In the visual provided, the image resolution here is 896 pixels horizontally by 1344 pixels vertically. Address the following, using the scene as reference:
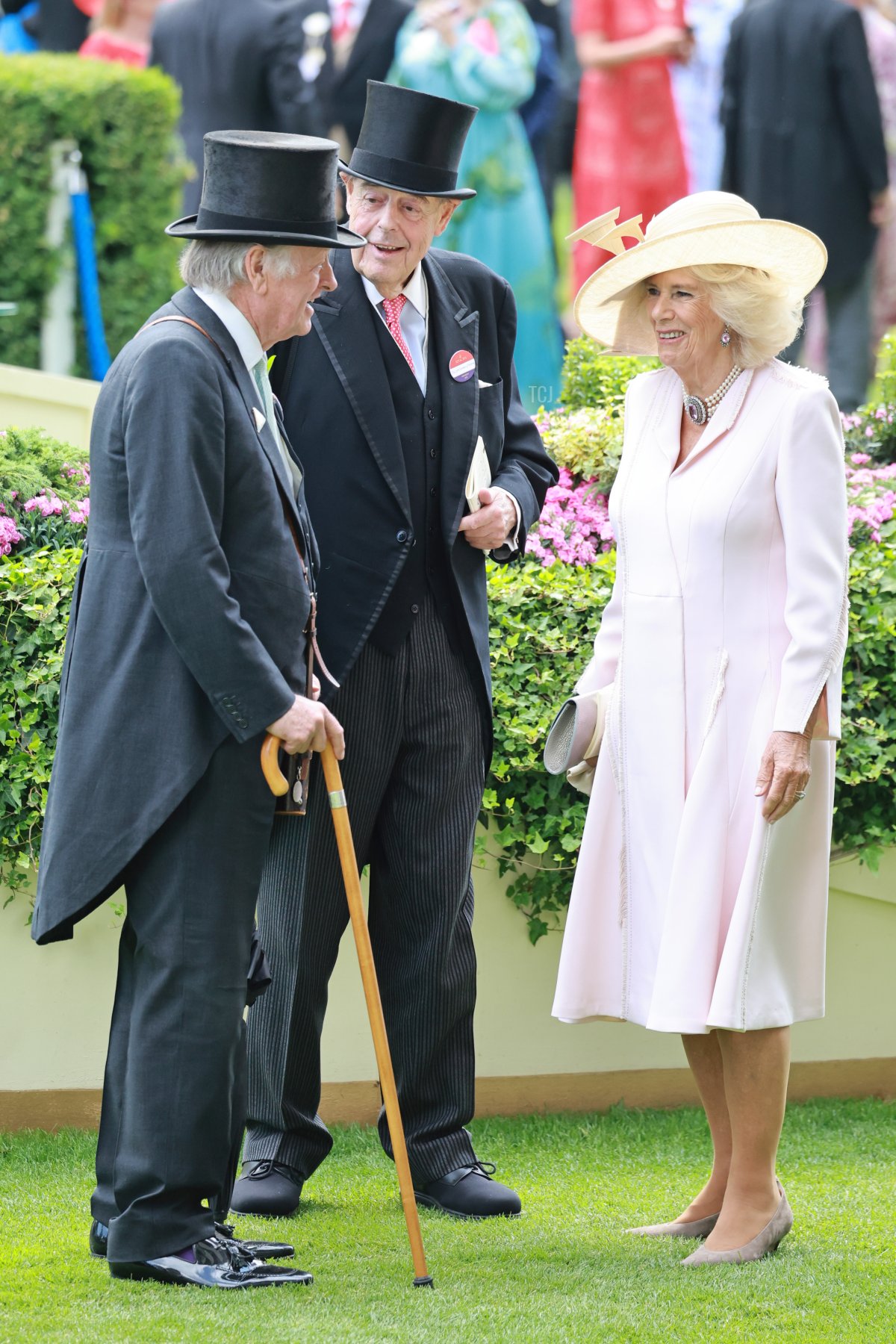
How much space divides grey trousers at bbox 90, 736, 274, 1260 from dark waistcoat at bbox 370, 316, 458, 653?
616 millimetres

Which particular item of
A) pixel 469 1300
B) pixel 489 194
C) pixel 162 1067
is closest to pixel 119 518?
pixel 162 1067

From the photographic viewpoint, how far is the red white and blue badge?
3.80m

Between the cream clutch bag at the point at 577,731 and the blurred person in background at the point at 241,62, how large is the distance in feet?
17.2

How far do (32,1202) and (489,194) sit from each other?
20.0 ft

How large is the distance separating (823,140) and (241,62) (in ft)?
8.87

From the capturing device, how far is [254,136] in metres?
3.27

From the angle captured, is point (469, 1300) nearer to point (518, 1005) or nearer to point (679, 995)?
point (679, 995)

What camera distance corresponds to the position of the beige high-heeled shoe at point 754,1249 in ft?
11.2

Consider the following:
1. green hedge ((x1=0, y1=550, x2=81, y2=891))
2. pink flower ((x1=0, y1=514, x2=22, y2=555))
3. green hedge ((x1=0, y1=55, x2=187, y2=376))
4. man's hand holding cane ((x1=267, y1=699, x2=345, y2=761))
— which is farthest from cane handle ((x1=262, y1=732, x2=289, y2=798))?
green hedge ((x1=0, y1=55, x2=187, y2=376))

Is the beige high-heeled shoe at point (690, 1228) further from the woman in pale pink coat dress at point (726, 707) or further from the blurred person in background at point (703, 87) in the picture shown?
the blurred person in background at point (703, 87)

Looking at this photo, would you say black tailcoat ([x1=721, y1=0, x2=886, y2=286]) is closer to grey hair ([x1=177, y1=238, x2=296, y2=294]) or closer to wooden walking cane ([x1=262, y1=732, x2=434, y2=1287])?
grey hair ([x1=177, y1=238, x2=296, y2=294])

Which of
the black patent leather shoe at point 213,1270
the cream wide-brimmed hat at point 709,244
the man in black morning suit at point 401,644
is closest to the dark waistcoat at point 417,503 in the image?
the man in black morning suit at point 401,644

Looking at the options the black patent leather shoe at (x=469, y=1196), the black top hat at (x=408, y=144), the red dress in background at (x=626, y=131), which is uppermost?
the red dress in background at (x=626, y=131)

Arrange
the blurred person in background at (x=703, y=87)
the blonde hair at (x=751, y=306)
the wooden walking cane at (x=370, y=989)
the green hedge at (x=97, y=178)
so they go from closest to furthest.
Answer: the wooden walking cane at (x=370, y=989) → the blonde hair at (x=751, y=306) → the green hedge at (x=97, y=178) → the blurred person in background at (x=703, y=87)
